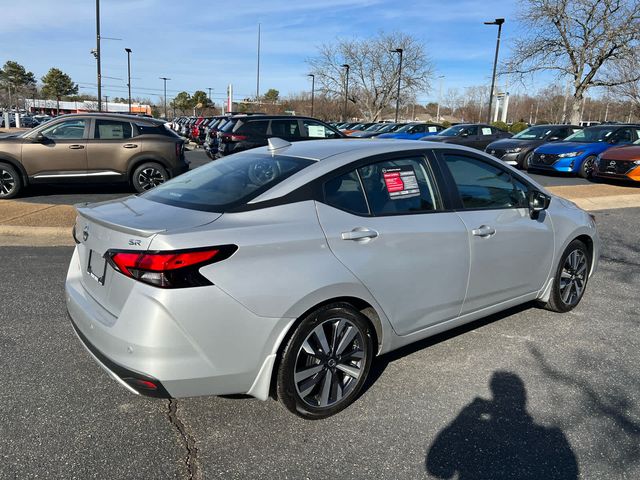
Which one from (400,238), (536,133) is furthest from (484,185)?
(536,133)

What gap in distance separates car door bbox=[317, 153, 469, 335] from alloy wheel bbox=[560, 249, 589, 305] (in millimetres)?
1562

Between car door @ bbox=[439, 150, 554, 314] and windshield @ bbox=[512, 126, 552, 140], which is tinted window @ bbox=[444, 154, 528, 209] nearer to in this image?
car door @ bbox=[439, 150, 554, 314]

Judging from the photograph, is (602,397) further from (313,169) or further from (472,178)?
(313,169)

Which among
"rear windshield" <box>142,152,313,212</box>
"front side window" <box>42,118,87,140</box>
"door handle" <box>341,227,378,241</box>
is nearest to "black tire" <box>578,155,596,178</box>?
"front side window" <box>42,118,87,140</box>

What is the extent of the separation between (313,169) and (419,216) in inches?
31.2

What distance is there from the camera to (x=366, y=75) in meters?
56.9

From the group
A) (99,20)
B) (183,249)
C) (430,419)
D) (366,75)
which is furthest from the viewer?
(366,75)

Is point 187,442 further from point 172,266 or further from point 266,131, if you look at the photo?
point 266,131

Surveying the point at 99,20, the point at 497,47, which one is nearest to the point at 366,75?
the point at 497,47

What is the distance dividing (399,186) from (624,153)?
11.9 meters

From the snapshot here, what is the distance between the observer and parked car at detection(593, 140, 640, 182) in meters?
12.2

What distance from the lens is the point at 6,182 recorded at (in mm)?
9391

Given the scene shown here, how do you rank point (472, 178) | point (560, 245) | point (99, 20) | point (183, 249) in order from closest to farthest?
1. point (183, 249)
2. point (472, 178)
3. point (560, 245)
4. point (99, 20)

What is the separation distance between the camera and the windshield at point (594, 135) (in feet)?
50.1
